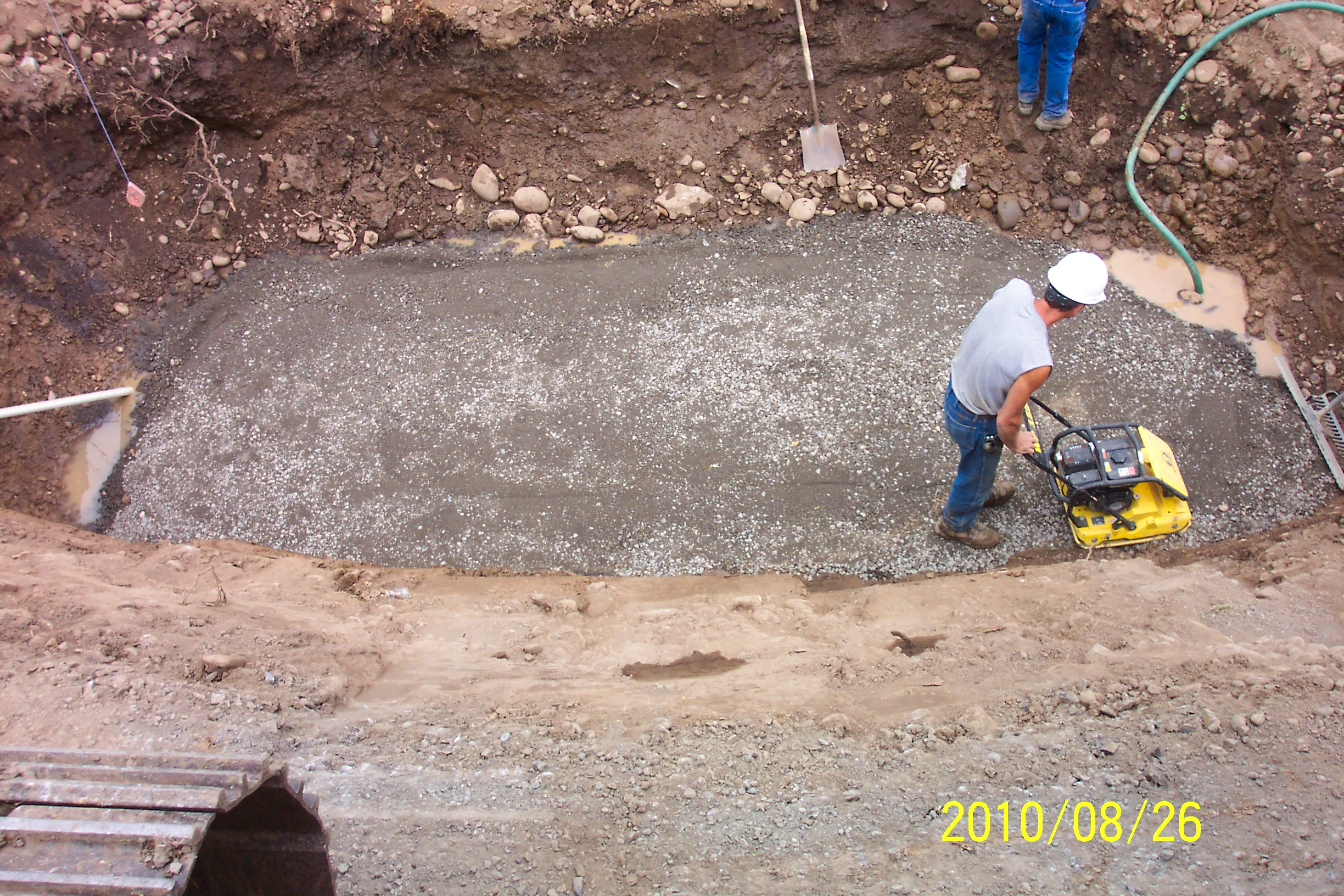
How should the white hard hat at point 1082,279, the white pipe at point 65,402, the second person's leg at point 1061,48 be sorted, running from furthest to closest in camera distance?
the second person's leg at point 1061,48 < the white pipe at point 65,402 < the white hard hat at point 1082,279

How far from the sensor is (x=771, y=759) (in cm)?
332

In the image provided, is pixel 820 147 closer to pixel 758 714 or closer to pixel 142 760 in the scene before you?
pixel 758 714

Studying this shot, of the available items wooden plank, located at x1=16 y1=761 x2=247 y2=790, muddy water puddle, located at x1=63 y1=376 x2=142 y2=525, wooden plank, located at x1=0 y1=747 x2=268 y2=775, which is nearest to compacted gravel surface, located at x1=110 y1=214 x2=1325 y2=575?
muddy water puddle, located at x1=63 y1=376 x2=142 y2=525

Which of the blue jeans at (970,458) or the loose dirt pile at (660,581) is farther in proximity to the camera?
the blue jeans at (970,458)

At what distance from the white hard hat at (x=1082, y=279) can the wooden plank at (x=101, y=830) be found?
3.86m

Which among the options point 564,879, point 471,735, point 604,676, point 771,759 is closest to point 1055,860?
point 771,759

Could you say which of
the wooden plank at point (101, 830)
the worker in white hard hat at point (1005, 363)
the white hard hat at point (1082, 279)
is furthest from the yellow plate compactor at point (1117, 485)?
the wooden plank at point (101, 830)

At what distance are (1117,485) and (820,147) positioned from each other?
382 centimetres

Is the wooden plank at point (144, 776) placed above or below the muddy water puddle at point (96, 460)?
above

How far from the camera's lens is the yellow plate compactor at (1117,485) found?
169 inches

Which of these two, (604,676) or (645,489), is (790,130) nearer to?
(645,489)

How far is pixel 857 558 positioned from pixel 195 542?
457 cm

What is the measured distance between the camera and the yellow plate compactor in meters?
4.29

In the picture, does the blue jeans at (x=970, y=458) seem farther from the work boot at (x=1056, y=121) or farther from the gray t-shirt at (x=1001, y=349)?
the work boot at (x=1056, y=121)
